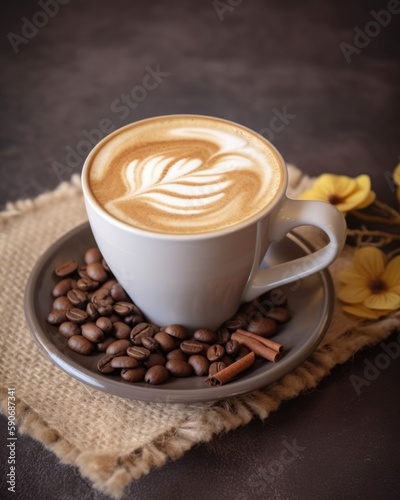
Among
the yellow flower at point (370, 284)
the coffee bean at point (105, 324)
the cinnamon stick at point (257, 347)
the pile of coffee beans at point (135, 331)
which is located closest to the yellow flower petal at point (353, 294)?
the yellow flower at point (370, 284)

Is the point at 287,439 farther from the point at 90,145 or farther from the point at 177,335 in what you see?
the point at 90,145

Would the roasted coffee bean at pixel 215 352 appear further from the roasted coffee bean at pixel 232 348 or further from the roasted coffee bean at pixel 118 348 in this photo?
the roasted coffee bean at pixel 118 348

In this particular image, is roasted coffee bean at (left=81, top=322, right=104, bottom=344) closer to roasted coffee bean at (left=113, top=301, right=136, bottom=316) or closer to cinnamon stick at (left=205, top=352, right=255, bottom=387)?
roasted coffee bean at (left=113, top=301, right=136, bottom=316)

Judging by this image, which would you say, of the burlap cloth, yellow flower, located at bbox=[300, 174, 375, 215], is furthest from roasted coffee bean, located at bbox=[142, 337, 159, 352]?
yellow flower, located at bbox=[300, 174, 375, 215]

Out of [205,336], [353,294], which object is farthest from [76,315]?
[353,294]

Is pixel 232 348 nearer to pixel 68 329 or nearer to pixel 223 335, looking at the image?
pixel 223 335
